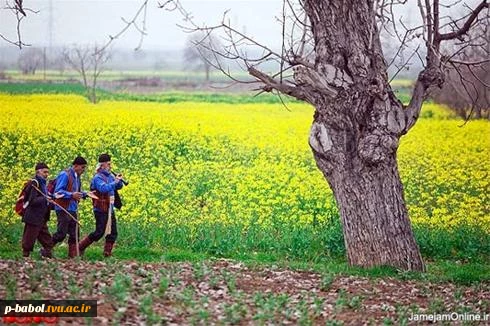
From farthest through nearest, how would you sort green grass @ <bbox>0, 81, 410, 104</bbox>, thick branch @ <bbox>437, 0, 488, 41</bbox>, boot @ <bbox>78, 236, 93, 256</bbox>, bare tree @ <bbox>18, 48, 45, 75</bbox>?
green grass @ <bbox>0, 81, 410, 104</bbox> → bare tree @ <bbox>18, 48, 45, 75</bbox> → boot @ <bbox>78, 236, 93, 256</bbox> → thick branch @ <bbox>437, 0, 488, 41</bbox>

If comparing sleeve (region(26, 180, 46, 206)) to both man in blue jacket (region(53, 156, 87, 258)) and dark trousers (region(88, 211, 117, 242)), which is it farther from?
dark trousers (region(88, 211, 117, 242))

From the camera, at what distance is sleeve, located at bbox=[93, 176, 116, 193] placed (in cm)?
988

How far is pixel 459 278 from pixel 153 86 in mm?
11915

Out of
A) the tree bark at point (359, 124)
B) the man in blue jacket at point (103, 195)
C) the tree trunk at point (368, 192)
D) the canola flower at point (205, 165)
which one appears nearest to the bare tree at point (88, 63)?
the canola flower at point (205, 165)

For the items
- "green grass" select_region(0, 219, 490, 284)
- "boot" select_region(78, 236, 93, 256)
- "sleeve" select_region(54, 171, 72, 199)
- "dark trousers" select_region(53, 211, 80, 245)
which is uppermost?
"sleeve" select_region(54, 171, 72, 199)

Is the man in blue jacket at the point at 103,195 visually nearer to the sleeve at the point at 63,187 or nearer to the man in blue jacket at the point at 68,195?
the man in blue jacket at the point at 68,195

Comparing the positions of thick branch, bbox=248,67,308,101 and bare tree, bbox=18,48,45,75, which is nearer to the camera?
thick branch, bbox=248,67,308,101

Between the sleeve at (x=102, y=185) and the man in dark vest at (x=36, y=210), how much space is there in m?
0.51

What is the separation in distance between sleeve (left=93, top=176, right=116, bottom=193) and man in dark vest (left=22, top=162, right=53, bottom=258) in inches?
20.2

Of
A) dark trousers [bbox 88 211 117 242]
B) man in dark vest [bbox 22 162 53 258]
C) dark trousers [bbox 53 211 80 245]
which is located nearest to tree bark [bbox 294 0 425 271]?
dark trousers [bbox 88 211 117 242]

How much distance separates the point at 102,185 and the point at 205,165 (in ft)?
14.6

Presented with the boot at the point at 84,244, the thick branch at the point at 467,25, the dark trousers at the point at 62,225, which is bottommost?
the boot at the point at 84,244

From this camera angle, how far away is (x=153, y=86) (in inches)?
813

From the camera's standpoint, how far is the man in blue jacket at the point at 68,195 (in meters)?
9.71
